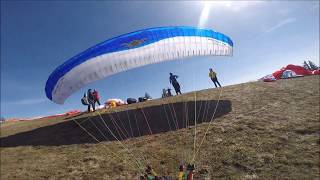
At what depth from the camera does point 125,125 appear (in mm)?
17891

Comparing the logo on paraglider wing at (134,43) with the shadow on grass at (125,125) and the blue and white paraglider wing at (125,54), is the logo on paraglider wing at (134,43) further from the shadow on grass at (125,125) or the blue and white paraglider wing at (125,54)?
the shadow on grass at (125,125)

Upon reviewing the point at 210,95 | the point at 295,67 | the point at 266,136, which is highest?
the point at 295,67

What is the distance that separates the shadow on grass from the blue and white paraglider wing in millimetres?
3665

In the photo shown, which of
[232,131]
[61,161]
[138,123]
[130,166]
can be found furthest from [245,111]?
[61,161]

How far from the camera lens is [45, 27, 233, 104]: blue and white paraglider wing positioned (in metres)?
12.5

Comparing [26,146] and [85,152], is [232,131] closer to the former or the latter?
[85,152]

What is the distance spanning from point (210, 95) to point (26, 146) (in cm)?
1330

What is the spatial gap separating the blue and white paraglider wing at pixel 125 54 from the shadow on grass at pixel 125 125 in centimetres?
366

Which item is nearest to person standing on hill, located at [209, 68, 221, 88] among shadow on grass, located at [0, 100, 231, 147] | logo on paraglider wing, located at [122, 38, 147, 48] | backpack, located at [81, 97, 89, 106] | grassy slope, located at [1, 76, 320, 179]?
shadow on grass, located at [0, 100, 231, 147]

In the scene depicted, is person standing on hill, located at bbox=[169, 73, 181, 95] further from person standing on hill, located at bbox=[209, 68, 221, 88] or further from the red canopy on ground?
the red canopy on ground

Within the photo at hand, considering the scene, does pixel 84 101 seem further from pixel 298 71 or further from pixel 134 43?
pixel 298 71

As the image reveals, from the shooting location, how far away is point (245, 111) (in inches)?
676

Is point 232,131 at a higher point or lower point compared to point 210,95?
lower

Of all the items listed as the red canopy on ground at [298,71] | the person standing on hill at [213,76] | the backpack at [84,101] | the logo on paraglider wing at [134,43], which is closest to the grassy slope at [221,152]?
the logo on paraglider wing at [134,43]
